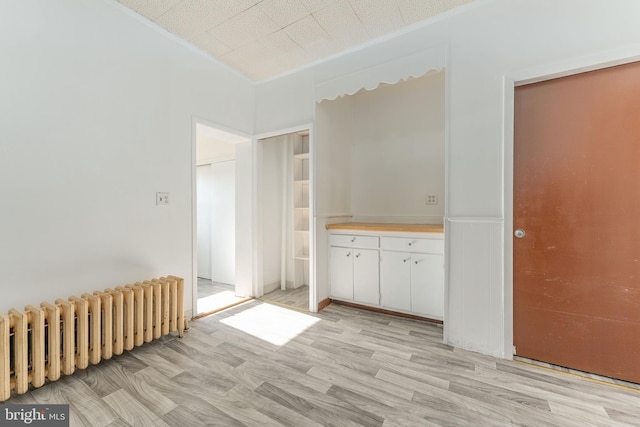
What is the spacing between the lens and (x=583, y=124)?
6.07 feet

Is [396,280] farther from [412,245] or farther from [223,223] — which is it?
A: [223,223]

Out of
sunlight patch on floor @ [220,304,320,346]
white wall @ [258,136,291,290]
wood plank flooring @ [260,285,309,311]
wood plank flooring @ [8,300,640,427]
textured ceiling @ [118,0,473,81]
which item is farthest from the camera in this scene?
white wall @ [258,136,291,290]

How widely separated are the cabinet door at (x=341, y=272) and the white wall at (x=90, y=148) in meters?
1.61

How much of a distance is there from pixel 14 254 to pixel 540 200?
145 inches

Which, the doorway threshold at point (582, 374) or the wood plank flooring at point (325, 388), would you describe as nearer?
the wood plank flooring at point (325, 388)

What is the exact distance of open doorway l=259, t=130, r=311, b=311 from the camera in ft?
12.5

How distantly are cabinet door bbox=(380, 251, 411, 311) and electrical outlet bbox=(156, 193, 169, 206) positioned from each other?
230cm

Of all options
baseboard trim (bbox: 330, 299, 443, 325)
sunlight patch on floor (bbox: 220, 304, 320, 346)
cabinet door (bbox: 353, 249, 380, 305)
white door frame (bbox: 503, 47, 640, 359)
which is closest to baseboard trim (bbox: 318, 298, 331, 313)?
baseboard trim (bbox: 330, 299, 443, 325)

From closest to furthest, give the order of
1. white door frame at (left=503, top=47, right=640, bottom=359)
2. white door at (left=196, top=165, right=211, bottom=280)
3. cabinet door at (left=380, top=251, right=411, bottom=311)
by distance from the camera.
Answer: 1. white door frame at (left=503, top=47, right=640, bottom=359)
2. cabinet door at (left=380, top=251, right=411, bottom=311)
3. white door at (left=196, top=165, right=211, bottom=280)

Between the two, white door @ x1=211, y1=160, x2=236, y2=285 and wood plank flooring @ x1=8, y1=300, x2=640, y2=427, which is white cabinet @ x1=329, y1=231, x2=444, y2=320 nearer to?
wood plank flooring @ x1=8, y1=300, x2=640, y2=427

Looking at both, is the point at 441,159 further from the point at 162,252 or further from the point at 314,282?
the point at 162,252

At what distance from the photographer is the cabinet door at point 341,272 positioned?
3119 mm

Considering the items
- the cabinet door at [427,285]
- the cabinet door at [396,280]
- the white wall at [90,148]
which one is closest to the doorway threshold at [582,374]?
the cabinet door at [427,285]

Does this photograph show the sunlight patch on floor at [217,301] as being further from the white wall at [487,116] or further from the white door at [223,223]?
the white wall at [487,116]
